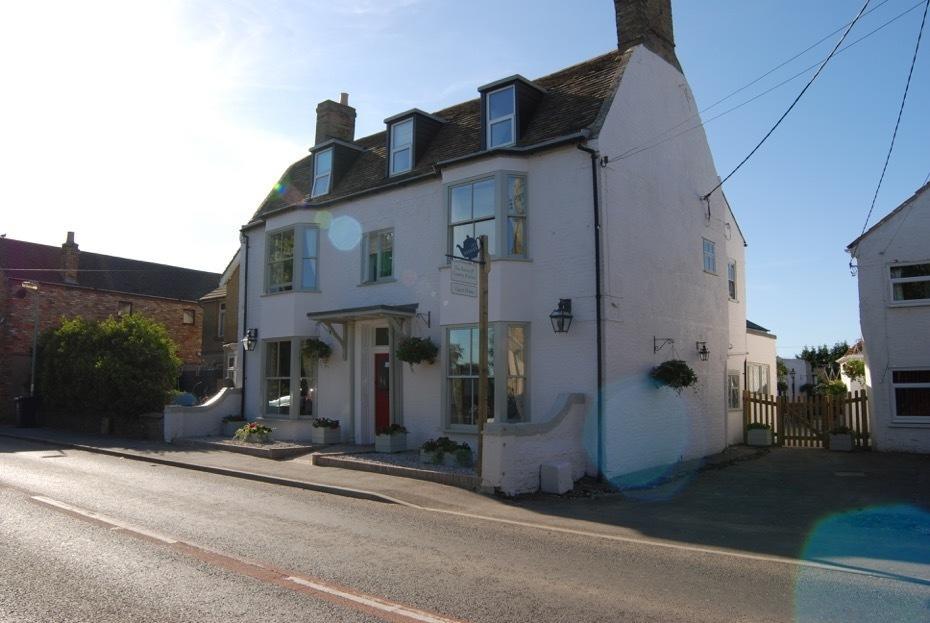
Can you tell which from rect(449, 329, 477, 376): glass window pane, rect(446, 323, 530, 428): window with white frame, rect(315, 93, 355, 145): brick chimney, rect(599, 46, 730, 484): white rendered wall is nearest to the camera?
rect(446, 323, 530, 428): window with white frame

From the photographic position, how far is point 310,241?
62.6ft

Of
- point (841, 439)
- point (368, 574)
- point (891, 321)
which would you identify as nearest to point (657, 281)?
point (891, 321)

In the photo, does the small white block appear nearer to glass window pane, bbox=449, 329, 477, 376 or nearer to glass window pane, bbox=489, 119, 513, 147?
glass window pane, bbox=449, 329, 477, 376

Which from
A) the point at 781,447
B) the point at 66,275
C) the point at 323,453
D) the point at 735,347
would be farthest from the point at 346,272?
the point at 66,275

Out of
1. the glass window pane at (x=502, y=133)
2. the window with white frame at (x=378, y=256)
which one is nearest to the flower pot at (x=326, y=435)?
the window with white frame at (x=378, y=256)

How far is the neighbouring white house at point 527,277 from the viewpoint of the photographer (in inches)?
539

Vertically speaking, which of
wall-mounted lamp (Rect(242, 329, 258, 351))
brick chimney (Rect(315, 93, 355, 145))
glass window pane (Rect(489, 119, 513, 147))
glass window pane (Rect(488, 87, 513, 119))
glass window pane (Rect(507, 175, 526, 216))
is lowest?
wall-mounted lamp (Rect(242, 329, 258, 351))

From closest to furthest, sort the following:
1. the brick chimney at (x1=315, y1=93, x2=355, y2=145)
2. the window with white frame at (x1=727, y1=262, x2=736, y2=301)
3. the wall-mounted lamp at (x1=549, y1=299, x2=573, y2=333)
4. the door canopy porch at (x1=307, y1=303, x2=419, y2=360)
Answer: the wall-mounted lamp at (x1=549, y1=299, x2=573, y2=333)
the door canopy porch at (x1=307, y1=303, x2=419, y2=360)
the window with white frame at (x1=727, y1=262, x2=736, y2=301)
the brick chimney at (x1=315, y1=93, x2=355, y2=145)

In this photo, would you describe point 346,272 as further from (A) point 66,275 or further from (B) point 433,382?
(A) point 66,275

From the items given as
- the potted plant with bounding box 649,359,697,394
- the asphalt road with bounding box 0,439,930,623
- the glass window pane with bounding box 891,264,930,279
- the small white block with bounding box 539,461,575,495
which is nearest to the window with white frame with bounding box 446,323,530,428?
the small white block with bounding box 539,461,575,495

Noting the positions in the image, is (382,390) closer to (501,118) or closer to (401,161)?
(401,161)

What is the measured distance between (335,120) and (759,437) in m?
16.4

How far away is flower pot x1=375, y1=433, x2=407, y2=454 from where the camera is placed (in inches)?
611

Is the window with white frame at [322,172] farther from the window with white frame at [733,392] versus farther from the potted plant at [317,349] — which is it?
the window with white frame at [733,392]
